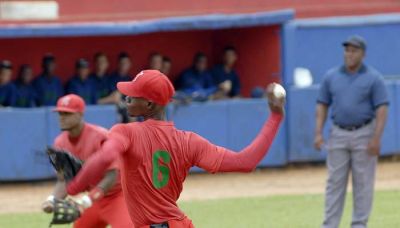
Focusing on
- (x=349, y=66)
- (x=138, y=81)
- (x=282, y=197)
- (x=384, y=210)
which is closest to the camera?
(x=138, y=81)

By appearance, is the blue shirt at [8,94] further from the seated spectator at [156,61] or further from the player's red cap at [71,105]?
the player's red cap at [71,105]

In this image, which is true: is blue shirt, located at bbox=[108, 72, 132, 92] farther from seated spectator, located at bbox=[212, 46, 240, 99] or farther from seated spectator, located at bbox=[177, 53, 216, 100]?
seated spectator, located at bbox=[212, 46, 240, 99]

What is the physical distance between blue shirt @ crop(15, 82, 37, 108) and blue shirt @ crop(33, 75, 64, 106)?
0.09 metres

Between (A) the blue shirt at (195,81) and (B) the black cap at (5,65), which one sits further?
(A) the blue shirt at (195,81)

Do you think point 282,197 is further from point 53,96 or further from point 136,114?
point 136,114

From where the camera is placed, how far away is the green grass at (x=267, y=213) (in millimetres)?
11406

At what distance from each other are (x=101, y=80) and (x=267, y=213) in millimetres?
4688

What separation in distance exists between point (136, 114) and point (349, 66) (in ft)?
14.7

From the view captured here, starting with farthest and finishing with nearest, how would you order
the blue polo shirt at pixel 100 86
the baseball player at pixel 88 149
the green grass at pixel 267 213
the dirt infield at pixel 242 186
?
the blue polo shirt at pixel 100 86 < the dirt infield at pixel 242 186 < the green grass at pixel 267 213 < the baseball player at pixel 88 149

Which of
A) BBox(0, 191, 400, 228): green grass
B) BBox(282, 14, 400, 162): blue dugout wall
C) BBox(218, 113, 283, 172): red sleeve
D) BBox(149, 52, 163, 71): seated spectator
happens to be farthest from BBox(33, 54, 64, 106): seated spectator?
BBox(218, 113, 283, 172): red sleeve

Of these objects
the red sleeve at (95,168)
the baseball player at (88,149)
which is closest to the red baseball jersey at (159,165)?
the red sleeve at (95,168)

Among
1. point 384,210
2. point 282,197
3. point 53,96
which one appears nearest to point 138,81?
point 384,210

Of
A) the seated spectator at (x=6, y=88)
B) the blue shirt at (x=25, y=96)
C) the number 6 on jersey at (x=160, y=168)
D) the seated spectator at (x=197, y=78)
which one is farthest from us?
the seated spectator at (x=197, y=78)

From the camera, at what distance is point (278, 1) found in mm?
20828
